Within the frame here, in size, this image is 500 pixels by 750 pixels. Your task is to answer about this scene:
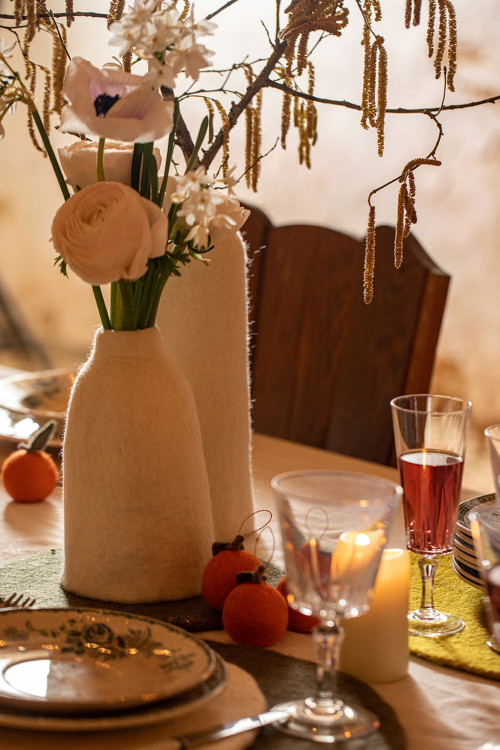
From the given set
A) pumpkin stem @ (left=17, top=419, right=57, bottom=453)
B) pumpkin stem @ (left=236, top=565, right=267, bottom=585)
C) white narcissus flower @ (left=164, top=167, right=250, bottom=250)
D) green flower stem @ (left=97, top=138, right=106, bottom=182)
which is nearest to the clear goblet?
pumpkin stem @ (left=236, top=565, right=267, bottom=585)

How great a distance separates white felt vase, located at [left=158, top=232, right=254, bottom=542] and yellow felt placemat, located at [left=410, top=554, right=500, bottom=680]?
9.7 inches

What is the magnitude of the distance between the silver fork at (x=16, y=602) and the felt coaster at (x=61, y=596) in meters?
0.01

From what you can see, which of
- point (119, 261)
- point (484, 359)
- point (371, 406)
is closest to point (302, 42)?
point (119, 261)

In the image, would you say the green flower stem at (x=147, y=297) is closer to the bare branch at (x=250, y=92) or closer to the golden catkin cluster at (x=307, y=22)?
the bare branch at (x=250, y=92)

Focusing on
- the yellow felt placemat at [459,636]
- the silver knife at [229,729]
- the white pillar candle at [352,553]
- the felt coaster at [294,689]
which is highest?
the white pillar candle at [352,553]

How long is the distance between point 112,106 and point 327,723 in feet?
1.76

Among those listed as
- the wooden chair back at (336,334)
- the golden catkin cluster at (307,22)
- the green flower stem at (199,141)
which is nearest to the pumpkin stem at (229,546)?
the green flower stem at (199,141)

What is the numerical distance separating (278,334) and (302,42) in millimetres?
952

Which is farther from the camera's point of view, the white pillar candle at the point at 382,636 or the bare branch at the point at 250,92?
the bare branch at the point at 250,92

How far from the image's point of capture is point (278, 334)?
73.0 inches

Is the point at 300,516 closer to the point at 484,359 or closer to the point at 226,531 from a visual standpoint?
the point at 226,531

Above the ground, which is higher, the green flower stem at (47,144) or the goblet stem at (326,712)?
the green flower stem at (47,144)

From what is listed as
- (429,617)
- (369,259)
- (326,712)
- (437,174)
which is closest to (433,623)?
(429,617)

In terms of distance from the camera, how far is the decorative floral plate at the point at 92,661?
2.06 feet
